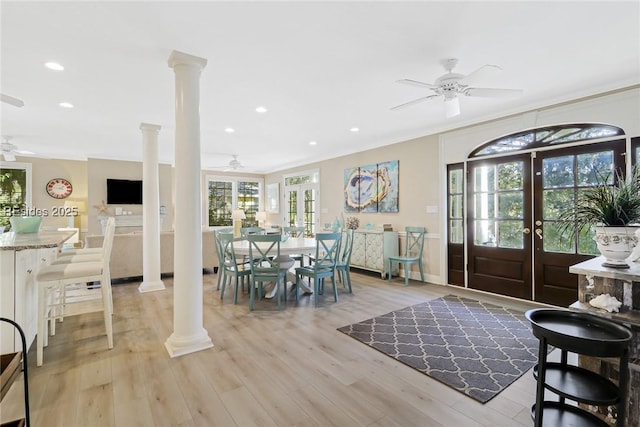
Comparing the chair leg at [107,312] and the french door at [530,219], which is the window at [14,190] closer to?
the chair leg at [107,312]

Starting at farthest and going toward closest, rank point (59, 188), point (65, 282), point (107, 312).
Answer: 1. point (59, 188)
2. point (107, 312)
3. point (65, 282)

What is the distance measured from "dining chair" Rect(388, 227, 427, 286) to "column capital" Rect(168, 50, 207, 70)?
3989 mm

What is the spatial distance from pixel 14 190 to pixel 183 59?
24.4 ft

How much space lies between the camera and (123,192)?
7684 mm

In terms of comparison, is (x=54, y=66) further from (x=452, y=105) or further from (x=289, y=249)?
(x=452, y=105)

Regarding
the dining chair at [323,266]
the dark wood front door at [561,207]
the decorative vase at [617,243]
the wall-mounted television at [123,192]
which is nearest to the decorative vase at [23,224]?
the dining chair at [323,266]

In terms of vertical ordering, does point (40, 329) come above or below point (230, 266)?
below

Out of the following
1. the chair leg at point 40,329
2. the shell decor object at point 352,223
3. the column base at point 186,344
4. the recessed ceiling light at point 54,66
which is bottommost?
the column base at point 186,344

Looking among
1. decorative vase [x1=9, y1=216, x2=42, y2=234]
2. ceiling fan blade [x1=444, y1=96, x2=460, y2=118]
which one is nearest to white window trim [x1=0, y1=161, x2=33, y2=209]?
decorative vase [x1=9, y1=216, x2=42, y2=234]

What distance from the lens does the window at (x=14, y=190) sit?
7.00 metres

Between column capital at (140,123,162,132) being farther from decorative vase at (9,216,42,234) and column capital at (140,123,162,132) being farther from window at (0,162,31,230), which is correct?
window at (0,162,31,230)

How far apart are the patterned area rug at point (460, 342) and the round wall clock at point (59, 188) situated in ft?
26.4

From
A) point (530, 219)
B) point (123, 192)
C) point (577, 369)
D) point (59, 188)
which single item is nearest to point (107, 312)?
point (577, 369)

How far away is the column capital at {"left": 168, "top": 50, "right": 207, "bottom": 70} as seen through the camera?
8.62ft
